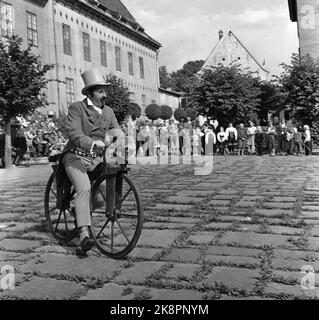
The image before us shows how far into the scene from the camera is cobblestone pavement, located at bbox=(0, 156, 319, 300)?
3527 mm

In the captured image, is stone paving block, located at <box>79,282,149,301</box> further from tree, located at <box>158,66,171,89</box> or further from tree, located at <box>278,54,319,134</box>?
tree, located at <box>158,66,171,89</box>

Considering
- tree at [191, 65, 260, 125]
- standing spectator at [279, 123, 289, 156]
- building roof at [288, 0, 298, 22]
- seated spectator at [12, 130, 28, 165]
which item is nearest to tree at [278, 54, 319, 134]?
standing spectator at [279, 123, 289, 156]

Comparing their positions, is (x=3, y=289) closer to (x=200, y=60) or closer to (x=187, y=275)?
(x=187, y=275)

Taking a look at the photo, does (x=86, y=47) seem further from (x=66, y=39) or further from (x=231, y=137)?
(x=231, y=137)

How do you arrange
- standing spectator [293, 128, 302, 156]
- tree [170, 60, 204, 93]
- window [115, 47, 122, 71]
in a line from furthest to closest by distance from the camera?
tree [170, 60, 204, 93]
window [115, 47, 122, 71]
standing spectator [293, 128, 302, 156]

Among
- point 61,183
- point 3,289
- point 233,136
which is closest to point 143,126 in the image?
point 233,136

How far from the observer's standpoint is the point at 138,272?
3963 mm

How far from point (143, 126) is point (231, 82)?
18.4 feet

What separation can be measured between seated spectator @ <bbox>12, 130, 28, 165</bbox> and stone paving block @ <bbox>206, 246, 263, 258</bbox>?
48.2ft

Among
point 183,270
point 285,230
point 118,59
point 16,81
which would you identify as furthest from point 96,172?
point 118,59

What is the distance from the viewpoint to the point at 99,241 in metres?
4.59

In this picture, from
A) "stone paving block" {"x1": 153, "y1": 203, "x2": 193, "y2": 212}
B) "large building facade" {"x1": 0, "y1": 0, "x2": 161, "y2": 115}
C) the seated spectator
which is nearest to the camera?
"stone paving block" {"x1": 153, "y1": 203, "x2": 193, "y2": 212}

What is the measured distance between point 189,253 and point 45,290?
4.83 ft

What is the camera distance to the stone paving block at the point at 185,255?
430cm
